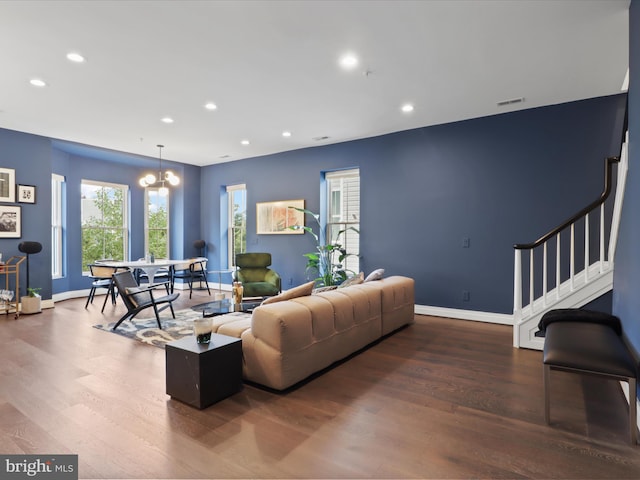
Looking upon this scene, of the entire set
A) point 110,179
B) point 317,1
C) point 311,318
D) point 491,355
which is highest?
point 317,1

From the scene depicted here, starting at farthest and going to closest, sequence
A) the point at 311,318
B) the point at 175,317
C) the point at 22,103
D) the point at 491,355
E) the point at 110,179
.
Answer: the point at 110,179 < the point at 175,317 < the point at 22,103 < the point at 491,355 < the point at 311,318

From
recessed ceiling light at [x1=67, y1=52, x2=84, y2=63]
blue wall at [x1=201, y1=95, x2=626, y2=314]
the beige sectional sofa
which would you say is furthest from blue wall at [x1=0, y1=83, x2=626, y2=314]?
recessed ceiling light at [x1=67, y1=52, x2=84, y2=63]

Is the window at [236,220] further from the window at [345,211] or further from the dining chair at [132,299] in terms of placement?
the dining chair at [132,299]

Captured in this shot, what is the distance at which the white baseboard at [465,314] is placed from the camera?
15.7ft

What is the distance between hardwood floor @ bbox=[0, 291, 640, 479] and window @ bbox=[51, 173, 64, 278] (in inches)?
148

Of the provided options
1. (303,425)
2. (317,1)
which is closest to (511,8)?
(317,1)

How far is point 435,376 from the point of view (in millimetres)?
2973

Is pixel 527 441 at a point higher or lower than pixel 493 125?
lower

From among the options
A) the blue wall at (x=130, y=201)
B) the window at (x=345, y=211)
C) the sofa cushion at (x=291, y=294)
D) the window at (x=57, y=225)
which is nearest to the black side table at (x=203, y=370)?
the sofa cushion at (x=291, y=294)

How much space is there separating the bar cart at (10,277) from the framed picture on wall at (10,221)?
357 mm

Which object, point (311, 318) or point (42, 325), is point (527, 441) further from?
point (42, 325)

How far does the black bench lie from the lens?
76.4 inches

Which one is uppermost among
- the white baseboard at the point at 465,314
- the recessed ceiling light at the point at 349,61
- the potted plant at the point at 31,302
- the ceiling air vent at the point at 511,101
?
the recessed ceiling light at the point at 349,61

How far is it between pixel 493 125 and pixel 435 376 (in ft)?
11.8
